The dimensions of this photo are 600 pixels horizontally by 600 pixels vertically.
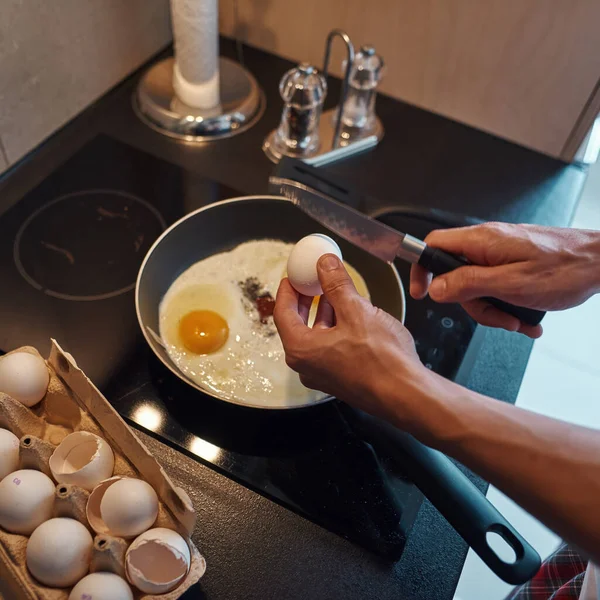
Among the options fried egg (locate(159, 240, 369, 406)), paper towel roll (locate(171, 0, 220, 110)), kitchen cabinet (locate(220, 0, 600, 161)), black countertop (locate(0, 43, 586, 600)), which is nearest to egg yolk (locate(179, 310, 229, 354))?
fried egg (locate(159, 240, 369, 406))

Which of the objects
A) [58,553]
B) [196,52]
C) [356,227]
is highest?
[196,52]

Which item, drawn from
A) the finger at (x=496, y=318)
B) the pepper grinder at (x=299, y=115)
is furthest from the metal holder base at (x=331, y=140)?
the finger at (x=496, y=318)

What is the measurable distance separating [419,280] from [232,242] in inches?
18.2

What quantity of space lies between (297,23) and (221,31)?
28 cm

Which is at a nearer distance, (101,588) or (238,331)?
(101,588)

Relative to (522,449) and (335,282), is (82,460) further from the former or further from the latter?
(522,449)

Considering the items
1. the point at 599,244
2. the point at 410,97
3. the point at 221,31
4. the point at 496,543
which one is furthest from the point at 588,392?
the point at 221,31

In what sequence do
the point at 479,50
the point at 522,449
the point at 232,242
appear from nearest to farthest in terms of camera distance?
the point at 522,449
the point at 232,242
the point at 479,50

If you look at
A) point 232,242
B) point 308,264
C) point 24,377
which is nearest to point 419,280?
point 308,264

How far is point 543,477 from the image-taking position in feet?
1.94

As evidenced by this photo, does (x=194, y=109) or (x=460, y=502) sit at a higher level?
(x=194, y=109)

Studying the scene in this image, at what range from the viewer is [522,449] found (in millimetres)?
608

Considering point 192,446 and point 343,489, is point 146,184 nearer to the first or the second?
point 192,446

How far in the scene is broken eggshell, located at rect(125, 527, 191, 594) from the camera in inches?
28.0
